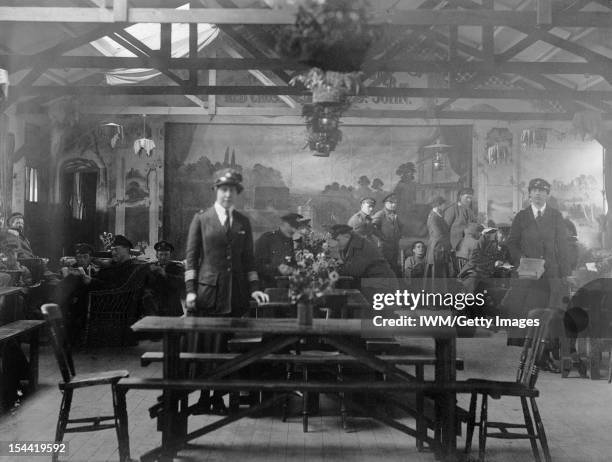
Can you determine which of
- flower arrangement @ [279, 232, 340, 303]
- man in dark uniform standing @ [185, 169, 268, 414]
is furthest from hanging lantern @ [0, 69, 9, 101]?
flower arrangement @ [279, 232, 340, 303]

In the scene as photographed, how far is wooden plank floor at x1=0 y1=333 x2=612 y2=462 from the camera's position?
12.1ft

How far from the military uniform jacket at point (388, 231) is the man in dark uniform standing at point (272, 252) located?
0.98 metres

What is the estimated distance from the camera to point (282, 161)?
547cm

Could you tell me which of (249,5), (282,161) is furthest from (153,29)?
(282,161)

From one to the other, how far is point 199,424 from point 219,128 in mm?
2905

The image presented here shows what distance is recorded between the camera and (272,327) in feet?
10.9

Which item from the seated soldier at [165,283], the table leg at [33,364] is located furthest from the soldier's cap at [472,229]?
the table leg at [33,364]

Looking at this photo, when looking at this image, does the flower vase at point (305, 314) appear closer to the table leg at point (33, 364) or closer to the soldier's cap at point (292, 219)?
the soldier's cap at point (292, 219)

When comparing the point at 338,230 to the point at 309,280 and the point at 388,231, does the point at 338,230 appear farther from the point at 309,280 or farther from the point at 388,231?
the point at 309,280

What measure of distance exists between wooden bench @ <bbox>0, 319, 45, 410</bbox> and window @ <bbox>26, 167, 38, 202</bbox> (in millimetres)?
2211

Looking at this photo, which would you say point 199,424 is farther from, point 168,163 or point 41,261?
point 41,261

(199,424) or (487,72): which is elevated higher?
(487,72)

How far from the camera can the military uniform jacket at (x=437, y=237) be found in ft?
19.0

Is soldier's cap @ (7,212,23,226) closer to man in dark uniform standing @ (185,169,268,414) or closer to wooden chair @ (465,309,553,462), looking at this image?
man in dark uniform standing @ (185,169,268,414)
